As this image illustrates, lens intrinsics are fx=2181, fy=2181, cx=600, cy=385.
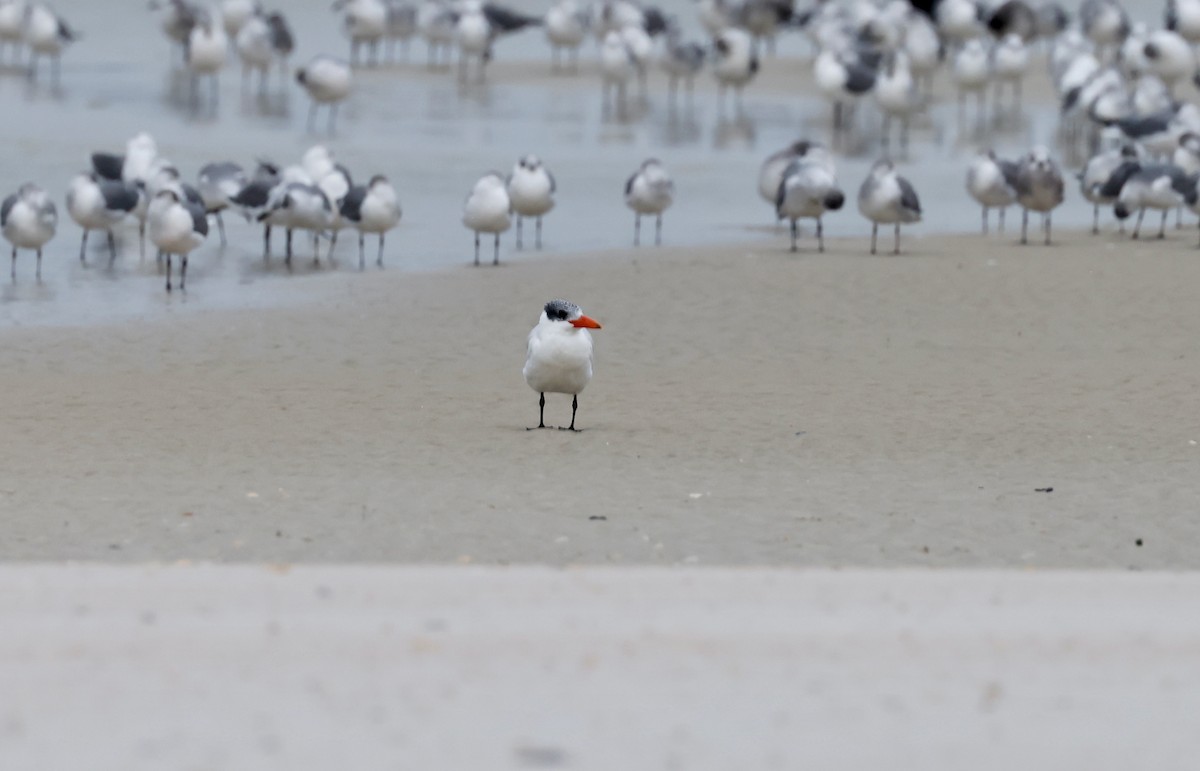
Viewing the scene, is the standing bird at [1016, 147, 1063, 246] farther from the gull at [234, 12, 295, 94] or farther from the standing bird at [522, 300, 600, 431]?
the gull at [234, 12, 295, 94]

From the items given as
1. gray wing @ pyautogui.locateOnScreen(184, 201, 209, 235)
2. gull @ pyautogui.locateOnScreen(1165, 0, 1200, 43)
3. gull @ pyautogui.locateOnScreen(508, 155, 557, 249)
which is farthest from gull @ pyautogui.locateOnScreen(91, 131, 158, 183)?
gull @ pyautogui.locateOnScreen(1165, 0, 1200, 43)

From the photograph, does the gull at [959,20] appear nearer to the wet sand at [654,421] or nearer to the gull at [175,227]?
the wet sand at [654,421]

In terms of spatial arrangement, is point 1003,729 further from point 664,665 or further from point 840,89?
point 840,89

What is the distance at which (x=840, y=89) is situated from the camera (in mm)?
29484

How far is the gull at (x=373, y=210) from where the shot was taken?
667 inches

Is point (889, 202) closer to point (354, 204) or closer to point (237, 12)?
point (354, 204)

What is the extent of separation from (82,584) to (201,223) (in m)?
9.63

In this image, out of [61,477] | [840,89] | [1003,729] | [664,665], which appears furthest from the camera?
[840,89]

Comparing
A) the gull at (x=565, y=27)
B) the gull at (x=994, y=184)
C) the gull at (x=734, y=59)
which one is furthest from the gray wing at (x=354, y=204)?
the gull at (x=565, y=27)

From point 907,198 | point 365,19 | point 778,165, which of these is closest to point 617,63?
point 365,19

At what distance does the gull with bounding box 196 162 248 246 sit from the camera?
18.0m

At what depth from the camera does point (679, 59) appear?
33.0 meters

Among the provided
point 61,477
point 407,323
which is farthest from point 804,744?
point 407,323

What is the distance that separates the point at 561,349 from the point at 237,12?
2867cm
